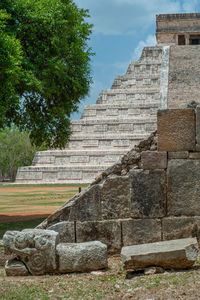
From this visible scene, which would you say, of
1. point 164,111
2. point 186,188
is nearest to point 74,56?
point 164,111

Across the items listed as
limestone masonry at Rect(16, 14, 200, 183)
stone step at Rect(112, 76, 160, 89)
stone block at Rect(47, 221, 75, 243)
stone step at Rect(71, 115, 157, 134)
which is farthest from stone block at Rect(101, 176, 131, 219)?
stone step at Rect(112, 76, 160, 89)

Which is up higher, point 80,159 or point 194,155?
point 80,159

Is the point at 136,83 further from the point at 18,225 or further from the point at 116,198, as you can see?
the point at 116,198

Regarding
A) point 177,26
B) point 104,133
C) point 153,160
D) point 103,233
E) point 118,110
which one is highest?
point 177,26

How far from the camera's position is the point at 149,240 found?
6.16 metres

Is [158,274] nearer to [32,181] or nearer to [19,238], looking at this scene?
[19,238]

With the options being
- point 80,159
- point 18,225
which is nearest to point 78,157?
point 80,159

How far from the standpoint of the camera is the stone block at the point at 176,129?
6.12 meters

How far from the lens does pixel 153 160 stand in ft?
20.2

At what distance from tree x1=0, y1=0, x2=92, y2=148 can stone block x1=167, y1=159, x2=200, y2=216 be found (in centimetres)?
413

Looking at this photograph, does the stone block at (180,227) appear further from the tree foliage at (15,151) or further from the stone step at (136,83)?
the tree foliage at (15,151)

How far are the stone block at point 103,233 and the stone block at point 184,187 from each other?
906 mm

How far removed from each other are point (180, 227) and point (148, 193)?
69 centimetres

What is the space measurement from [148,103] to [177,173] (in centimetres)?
2629
